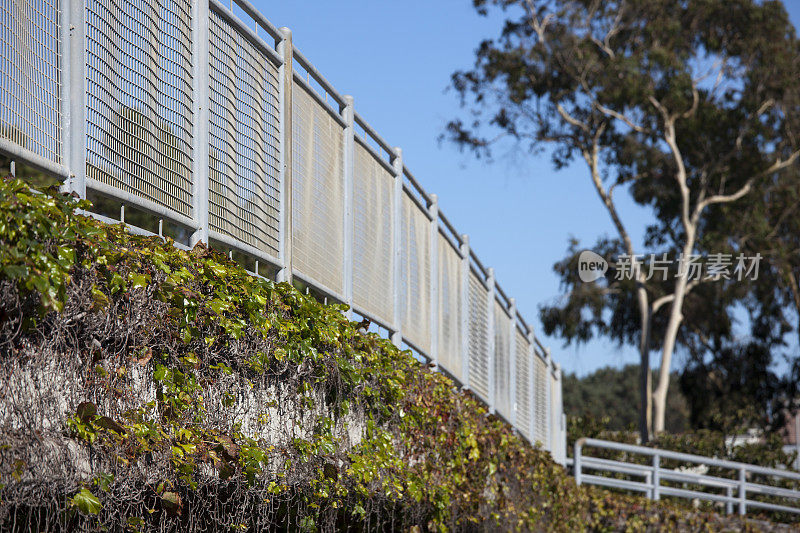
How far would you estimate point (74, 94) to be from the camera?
3.66m

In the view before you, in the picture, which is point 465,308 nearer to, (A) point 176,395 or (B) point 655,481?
(A) point 176,395

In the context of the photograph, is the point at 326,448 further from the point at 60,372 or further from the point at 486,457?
the point at 486,457

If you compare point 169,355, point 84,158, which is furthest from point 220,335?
point 84,158

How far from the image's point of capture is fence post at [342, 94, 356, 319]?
626 cm

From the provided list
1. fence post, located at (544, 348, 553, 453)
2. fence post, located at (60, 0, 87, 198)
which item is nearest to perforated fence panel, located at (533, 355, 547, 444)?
fence post, located at (544, 348, 553, 453)

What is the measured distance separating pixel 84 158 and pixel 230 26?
4.80 feet

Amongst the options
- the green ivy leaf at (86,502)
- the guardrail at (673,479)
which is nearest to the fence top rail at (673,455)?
the guardrail at (673,479)

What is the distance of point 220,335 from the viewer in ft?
13.3

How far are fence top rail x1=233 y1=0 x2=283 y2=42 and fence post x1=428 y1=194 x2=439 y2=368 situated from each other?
326 cm

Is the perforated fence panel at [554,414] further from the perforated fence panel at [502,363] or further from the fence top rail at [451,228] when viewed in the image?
the fence top rail at [451,228]

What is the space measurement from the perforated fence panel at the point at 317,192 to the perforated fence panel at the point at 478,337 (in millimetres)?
3774

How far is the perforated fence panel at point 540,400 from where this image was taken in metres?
13.7

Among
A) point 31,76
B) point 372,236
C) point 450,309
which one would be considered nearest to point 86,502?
point 31,76

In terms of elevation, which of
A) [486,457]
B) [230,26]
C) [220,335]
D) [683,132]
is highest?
[683,132]
